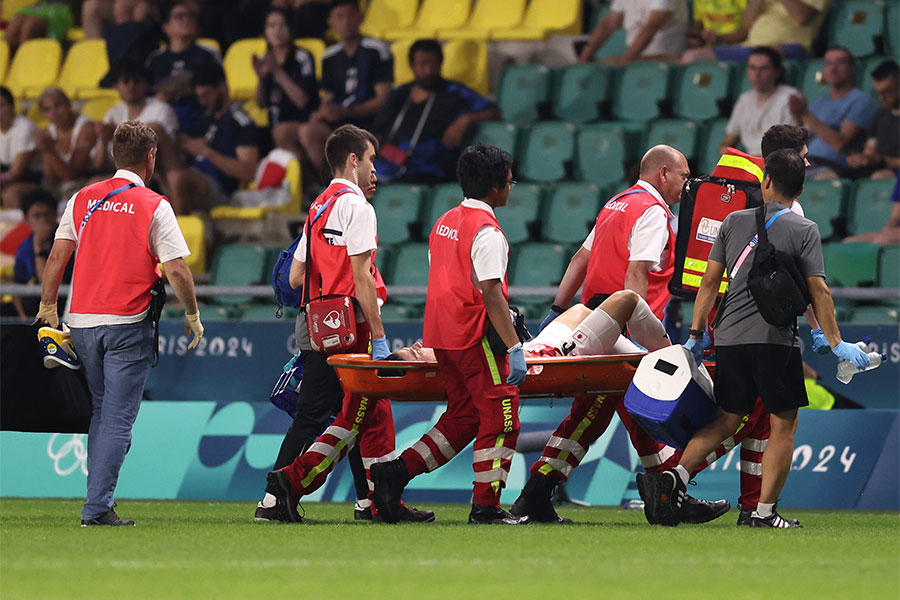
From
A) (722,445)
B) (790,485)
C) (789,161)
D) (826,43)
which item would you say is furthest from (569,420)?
(826,43)

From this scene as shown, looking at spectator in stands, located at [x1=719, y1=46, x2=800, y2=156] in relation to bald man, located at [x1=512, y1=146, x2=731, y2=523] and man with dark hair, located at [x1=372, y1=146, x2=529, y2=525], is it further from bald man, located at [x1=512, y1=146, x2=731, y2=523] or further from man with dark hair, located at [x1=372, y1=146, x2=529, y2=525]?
man with dark hair, located at [x1=372, y1=146, x2=529, y2=525]

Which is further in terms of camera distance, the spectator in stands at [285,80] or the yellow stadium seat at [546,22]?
the yellow stadium seat at [546,22]

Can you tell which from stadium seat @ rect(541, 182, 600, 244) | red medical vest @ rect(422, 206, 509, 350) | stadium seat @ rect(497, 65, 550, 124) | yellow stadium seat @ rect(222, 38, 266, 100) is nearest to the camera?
red medical vest @ rect(422, 206, 509, 350)

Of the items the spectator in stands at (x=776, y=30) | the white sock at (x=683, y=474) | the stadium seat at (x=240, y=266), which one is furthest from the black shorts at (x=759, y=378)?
the stadium seat at (x=240, y=266)

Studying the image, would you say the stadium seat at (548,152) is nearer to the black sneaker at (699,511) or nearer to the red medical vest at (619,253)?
the red medical vest at (619,253)

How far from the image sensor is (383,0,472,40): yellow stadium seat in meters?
18.4

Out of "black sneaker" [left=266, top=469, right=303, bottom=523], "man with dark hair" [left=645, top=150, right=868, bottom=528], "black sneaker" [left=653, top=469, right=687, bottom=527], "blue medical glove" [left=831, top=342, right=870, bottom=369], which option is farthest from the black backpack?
"black sneaker" [left=266, top=469, right=303, bottom=523]

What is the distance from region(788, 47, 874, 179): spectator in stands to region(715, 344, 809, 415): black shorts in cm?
632

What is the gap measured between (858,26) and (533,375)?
832 centimetres

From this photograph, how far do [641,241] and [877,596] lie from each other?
12.5 feet

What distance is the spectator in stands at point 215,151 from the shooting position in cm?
1741

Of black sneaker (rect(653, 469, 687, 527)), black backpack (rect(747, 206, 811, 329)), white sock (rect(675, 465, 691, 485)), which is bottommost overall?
black sneaker (rect(653, 469, 687, 527))

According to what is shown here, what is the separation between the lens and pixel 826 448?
11.7 m

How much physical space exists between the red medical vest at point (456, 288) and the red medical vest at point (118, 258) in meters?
1.58
